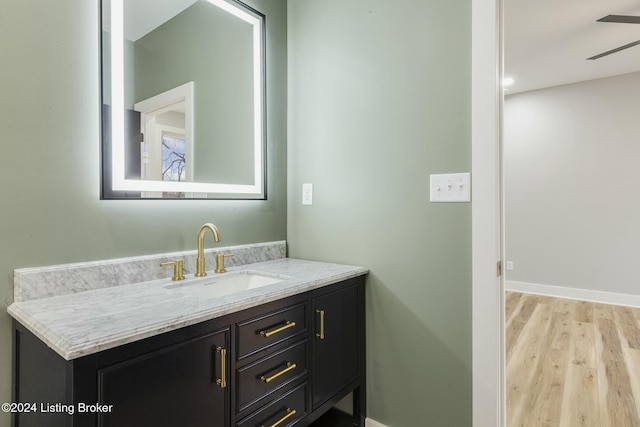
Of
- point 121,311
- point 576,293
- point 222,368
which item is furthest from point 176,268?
point 576,293

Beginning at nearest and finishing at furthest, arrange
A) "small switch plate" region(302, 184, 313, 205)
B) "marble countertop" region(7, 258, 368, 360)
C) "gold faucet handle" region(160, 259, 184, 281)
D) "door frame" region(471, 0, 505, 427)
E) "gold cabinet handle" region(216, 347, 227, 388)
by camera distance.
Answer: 1. "marble countertop" region(7, 258, 368, 360)
2. "gold cabinet handle" region(216, 347, 227, 388)
3. "door frame" region(471, 0, 505, 427)
4. "gold faucet handle" region(160, 259, 184, 281)
5. "small switch plate" region(302, 184, 313, 205)

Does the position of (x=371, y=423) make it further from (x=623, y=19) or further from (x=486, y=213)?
(x=623, y=19)

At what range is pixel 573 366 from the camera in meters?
2.44

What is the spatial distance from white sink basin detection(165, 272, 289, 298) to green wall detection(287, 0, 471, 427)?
385mm

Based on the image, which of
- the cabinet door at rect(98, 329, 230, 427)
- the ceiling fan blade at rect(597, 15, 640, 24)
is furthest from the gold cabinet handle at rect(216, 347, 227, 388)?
the ceiling fan blade at rect(597, 15, 640, 24)

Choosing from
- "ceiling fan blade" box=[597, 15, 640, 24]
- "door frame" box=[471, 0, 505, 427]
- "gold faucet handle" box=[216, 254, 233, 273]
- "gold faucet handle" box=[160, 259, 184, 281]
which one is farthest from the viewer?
"ceiling fan blade" box=[597, 15, 640, 24]

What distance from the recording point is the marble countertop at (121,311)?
31.4 inches

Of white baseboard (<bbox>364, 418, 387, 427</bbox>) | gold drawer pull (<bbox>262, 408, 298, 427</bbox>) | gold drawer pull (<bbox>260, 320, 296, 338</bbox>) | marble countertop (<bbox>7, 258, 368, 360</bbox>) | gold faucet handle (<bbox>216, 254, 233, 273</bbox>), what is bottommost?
white baseboard (<bbox>364, 418, 387, 427</bbox>)

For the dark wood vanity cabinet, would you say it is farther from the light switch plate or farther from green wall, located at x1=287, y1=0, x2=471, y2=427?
the light switch plate

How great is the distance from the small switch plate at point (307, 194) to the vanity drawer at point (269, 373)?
2.63 ft

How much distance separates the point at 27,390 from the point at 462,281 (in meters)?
1.50

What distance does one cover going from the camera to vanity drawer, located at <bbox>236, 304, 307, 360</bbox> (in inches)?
43.3

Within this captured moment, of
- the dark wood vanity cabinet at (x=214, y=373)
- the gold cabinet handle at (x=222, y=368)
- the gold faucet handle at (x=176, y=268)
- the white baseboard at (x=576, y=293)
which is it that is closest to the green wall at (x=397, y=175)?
the dark wood vanity cabinet at (x=214, y=373)

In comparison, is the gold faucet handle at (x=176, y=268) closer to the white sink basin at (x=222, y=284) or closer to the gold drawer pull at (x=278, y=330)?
the white sink basin at (x=222, y=284)
